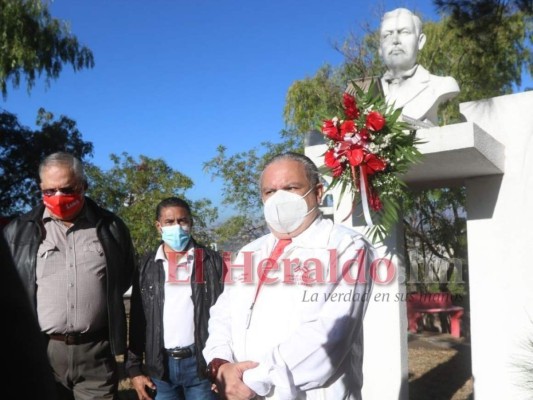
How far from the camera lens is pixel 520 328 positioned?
487 centimetres

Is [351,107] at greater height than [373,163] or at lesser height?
greater

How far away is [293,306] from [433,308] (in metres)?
10.2

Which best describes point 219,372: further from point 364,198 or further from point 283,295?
point 364,198

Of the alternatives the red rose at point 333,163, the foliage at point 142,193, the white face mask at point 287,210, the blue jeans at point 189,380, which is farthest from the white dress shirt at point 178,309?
the foliage at point 142,193

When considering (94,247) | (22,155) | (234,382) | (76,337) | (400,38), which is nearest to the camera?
(234,382)

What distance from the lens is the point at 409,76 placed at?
17.9 feet

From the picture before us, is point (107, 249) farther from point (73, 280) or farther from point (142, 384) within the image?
point (142, 384)

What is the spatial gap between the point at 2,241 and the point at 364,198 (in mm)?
3238

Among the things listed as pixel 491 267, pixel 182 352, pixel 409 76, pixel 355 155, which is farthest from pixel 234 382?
pixel 409 76

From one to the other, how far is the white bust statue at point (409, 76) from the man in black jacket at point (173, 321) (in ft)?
8.68

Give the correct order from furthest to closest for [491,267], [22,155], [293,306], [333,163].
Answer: [22,155]
[491,267]
[333,163]
[293,306]

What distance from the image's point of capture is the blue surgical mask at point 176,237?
376cm

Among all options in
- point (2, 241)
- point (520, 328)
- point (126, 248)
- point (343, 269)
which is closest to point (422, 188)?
point (520, 328)

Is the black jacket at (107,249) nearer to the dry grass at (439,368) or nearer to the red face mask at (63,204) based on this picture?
the red face mask at (63,204)
